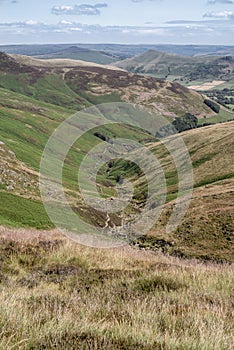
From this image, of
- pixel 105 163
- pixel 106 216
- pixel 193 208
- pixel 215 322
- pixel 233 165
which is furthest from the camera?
pixel 105 163

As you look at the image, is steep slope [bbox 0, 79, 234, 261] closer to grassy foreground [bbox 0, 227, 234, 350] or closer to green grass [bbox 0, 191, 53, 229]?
green grass [bbox 0, 191, 53, 229]

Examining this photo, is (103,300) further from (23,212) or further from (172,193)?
(172,193)

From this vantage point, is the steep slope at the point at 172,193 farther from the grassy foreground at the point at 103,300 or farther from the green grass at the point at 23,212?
the grassy foreground at the point at 103,300

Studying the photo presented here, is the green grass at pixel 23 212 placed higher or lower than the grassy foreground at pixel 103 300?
lower

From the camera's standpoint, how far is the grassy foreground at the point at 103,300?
5.59 metres

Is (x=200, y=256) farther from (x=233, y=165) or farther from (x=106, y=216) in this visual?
(x=233, y=165)

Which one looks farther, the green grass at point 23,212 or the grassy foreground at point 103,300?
the green grass at point 23,212

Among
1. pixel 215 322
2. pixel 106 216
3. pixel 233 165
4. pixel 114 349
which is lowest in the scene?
pixel 106 216

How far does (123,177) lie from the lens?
15162 centimetres

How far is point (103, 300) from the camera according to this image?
7922 millimetres

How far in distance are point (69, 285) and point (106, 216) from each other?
248 ft

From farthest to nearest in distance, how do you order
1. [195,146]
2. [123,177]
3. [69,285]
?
[123,177] → [195,146] → [69,285]

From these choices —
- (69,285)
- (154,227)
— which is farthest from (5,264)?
(154,227)

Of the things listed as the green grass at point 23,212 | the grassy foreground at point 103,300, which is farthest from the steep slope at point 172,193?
the grassy foreground at point 103,300
